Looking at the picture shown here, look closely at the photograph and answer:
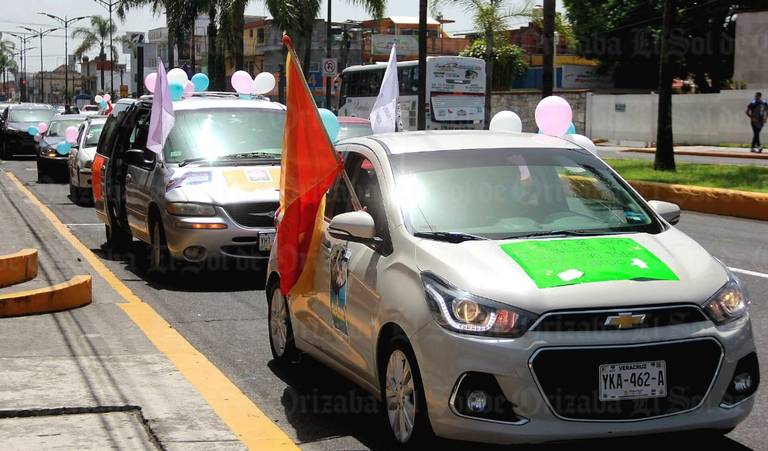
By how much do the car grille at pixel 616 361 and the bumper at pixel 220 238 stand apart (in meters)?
6.25

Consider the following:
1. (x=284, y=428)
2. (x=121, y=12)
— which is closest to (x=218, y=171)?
(x=284, y=428)

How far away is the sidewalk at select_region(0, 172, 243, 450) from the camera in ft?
18.3

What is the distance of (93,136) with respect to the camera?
2142 centimetres

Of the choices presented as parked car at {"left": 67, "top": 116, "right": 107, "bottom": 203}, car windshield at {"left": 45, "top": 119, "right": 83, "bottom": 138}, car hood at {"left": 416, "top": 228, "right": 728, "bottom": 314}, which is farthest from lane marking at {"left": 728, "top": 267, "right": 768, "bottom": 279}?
car windshield at {"left": 45, "top": 119, "right": 83, "bottom": 138}

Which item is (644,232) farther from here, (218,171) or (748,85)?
(748,85)

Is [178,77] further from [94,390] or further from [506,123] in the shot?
[94,390]

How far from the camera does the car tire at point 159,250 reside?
1120 cm

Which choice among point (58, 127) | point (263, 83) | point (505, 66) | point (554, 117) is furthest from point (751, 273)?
point (505, 66)

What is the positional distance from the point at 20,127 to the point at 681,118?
2354cm

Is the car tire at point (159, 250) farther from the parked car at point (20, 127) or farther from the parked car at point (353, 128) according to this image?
the parked car at point (20, 127)

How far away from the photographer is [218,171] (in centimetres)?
1108

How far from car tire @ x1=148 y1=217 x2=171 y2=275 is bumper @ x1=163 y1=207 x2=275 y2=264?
0.43 meters

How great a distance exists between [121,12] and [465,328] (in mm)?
69163

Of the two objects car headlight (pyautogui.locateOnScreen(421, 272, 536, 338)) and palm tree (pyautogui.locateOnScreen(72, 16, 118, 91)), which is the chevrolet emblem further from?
palm tree (pyautogui.locateOnScreen(72, 16, 118, 91))
